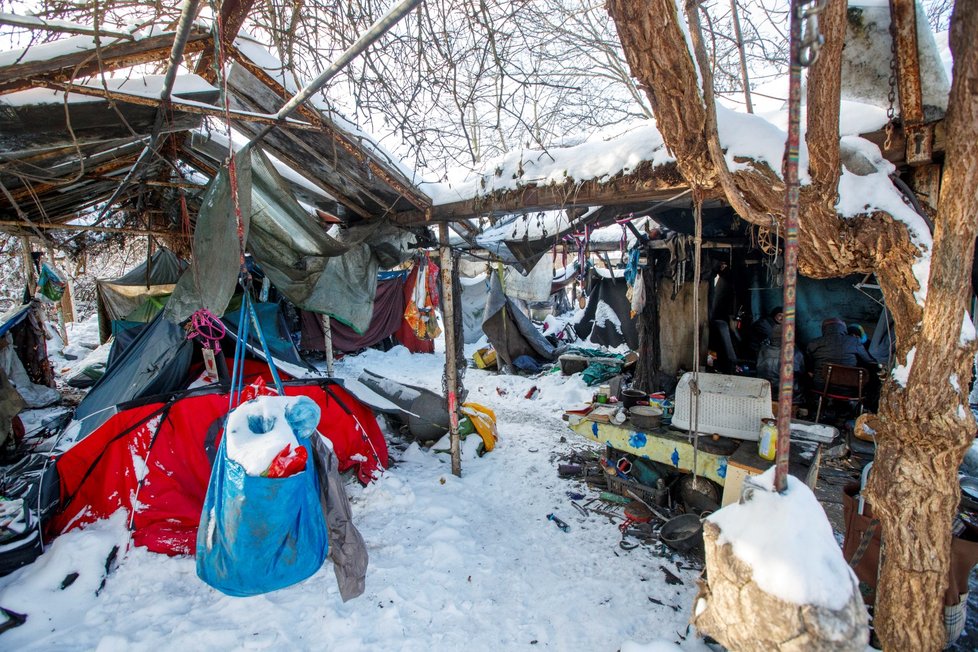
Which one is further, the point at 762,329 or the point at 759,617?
the point at 762,329

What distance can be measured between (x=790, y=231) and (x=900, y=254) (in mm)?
1441

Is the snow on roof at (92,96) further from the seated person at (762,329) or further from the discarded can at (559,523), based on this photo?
the seated person at (762,329)

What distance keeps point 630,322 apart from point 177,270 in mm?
10159

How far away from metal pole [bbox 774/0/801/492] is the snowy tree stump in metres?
0.32

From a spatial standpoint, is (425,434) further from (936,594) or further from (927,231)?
(927,231)

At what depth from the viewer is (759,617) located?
1.17 metres

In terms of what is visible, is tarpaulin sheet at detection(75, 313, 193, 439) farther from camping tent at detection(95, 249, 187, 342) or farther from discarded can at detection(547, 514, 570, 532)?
camping tent at detection(95, 249, 187, 342)

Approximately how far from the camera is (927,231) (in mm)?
1946

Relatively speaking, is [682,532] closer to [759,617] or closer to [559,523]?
[559,523]

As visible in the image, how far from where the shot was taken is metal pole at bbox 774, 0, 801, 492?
1.07 metres

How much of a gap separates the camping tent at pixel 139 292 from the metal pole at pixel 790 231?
9.99m

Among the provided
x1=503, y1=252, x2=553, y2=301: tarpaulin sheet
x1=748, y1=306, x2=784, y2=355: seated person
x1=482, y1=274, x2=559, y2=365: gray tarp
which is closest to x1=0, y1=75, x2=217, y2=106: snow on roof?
x1=503, y1=252, x2=553, y2=301: tarpaulin sheet

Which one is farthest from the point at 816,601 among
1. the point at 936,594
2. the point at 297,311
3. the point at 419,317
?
the point at 297,311

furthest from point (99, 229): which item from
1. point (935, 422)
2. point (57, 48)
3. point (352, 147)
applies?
point (935, 422)
